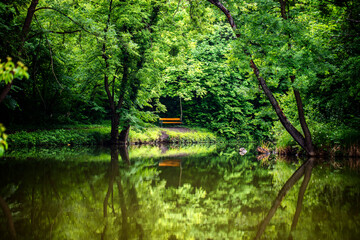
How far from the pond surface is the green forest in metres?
1.75

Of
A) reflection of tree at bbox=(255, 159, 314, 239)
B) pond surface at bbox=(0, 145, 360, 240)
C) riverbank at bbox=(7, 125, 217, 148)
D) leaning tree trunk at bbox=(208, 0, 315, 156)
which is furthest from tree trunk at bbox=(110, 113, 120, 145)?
Answer: reflection of tree at bbox=(255, 159, 314, 239)

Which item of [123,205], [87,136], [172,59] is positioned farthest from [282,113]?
[87,136]

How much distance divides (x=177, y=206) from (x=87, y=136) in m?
14.6

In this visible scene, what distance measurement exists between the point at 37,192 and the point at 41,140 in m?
12.0

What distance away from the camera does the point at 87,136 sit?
58.7 feet

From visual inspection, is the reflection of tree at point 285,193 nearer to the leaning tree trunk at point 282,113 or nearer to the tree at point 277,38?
the leaning tree trunk at point 282,113

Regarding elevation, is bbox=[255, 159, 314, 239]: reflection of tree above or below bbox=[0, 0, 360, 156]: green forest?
below

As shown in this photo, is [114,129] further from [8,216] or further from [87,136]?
[8,216]

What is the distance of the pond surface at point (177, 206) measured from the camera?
3.18 meters

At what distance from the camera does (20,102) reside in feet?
57.0

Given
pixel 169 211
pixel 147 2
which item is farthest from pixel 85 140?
pixel 169 211

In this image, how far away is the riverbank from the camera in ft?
51.0

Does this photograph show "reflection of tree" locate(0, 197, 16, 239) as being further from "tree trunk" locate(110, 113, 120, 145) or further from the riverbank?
"tree trunk" locate(110, 113, 120, 145)

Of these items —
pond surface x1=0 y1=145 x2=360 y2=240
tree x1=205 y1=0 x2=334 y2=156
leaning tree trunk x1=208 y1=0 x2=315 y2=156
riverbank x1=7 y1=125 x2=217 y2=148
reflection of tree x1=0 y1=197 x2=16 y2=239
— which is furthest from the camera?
riverbank x1=7 y1=125 x2=217 y2=148
